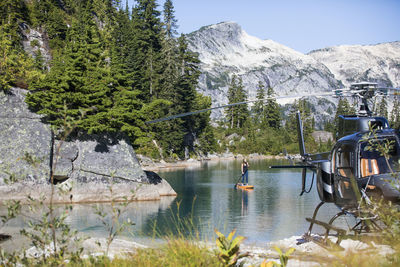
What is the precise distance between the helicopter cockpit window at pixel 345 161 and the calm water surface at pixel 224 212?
2548 mm

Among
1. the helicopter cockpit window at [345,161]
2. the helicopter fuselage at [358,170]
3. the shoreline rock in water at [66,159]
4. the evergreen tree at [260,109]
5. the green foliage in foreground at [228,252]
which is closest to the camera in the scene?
the green foliage in foreground at [228,252]

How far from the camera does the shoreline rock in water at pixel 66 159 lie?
1686cm

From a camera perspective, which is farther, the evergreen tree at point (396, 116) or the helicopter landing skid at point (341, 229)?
the evergreen tree at point (396, 116)

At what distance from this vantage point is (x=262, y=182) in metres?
27.3

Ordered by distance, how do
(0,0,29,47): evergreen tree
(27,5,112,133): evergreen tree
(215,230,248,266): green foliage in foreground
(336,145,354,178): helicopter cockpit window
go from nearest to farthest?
(215,230,248,266): green foliage in foreground < (336,145,354,178): helicopter cockpit window < (27,5,112,133): evergreen tree < (0,0,29,47): evergreen tree

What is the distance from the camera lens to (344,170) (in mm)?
7852

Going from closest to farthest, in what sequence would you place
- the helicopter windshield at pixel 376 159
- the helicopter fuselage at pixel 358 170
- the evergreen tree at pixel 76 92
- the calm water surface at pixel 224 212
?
the helicopter fuselage at pixel 358 170, the helicopter windshield at pixel 376 159, the calm water surface at pixel 224 212, the evergreen tree at pixel 76 92

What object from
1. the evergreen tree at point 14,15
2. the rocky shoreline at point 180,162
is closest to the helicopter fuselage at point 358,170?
the rocky shoreline at point 180,162

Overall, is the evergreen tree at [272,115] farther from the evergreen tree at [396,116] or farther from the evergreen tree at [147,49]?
the evergreen tree at [147,49]

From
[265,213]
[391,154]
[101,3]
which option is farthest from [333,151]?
[101,3]

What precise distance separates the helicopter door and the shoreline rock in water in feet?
35.2

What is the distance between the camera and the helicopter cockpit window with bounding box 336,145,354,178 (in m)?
7.55

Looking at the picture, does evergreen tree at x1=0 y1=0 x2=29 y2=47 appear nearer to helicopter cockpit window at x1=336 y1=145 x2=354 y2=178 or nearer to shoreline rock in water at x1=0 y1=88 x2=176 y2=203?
shoreline rock in water at x1=0 y1=88 x2=176 y2=203

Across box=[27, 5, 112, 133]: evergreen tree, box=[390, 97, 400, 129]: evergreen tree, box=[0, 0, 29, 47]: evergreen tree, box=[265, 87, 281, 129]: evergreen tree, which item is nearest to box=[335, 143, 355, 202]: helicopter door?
box=[390, 97, 400, 129]: evergreen tree
